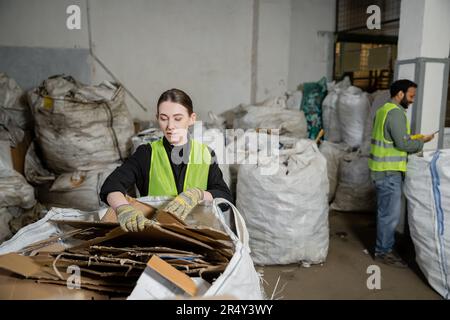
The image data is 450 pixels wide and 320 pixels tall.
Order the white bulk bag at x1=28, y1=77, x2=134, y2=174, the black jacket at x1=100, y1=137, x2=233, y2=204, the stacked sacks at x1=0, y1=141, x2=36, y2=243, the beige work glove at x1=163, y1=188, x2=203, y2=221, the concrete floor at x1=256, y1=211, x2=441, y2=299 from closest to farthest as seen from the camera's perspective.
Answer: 1. the beige work glove at x1=163, y1=188, x2=203, y2=221
2. the black jacket at x1=100, y1=137, x2=233, y2=204
3. the concrete floor at x1=256, y1=211, x2=441, y2=299
4. the stacked sacks at x1=0, y1=141, x2=36, y2=243
5. the white bulk bag at x1=28, y1=77, x2=134, y2=174

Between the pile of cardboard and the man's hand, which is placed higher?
the man's hand

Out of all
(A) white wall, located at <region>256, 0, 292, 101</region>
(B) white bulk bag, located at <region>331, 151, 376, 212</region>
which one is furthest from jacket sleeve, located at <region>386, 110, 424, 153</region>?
(A) white wall, located at <region>256, 0, 292, 101</region>

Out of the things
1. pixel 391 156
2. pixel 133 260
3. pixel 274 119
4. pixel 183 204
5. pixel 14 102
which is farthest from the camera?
pixel 274 119

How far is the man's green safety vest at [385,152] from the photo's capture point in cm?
262

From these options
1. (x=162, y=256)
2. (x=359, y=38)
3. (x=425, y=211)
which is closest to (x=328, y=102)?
(x=359, y=38)

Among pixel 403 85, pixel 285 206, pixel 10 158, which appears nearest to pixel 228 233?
pixel 285 206

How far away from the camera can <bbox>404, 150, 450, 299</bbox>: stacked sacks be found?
2.18 metres

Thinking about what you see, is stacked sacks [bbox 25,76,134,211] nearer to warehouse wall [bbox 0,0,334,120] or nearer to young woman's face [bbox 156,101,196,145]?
warehouse wall [bbox 0,0,334,120]

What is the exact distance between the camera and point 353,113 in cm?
384

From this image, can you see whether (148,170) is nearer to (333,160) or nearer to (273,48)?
(333,160)

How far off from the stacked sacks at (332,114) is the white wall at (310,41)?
0.53 m

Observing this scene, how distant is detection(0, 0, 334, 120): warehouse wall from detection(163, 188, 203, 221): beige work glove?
9.70ft

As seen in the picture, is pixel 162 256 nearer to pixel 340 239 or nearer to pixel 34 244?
pixel 34 244

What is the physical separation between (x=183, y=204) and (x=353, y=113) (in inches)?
122
